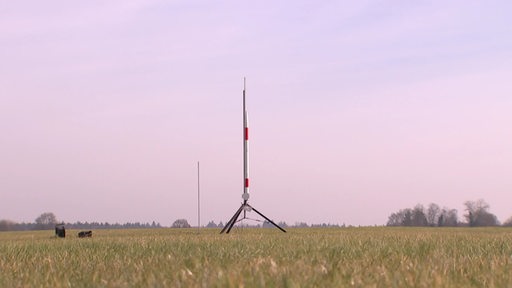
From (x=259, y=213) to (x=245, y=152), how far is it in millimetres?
3167

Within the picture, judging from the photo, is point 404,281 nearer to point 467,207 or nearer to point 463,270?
point 463,270

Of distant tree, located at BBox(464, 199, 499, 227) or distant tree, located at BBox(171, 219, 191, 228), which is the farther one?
distant tree, located at BBox(464, 199, 499, 227)

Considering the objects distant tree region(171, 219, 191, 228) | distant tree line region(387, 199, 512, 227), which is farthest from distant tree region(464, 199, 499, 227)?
distant tree region(171, 219, 191, 228)

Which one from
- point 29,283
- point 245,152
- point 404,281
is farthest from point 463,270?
point 245,152

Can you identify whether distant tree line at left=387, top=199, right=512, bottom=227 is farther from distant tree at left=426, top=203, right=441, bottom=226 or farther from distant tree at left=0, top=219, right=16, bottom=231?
distant tree at left=0, top=219, right=16, bottom=231

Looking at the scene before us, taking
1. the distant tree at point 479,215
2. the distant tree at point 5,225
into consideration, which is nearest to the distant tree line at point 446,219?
the distant tree at point 479,215

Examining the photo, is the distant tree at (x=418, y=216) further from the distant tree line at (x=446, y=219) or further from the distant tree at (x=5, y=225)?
the distant tree at (x=5, y=225)

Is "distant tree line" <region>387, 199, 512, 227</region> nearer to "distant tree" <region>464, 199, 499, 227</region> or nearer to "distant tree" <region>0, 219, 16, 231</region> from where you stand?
"distant tree" <region>464, 199, 499, 227</region>

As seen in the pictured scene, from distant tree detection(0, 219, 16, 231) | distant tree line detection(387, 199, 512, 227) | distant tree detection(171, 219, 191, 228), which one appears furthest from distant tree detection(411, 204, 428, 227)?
distant tree detection(0, 219, 16, 231)

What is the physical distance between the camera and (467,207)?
131125mm

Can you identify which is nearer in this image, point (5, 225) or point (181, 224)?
point (181, 224)

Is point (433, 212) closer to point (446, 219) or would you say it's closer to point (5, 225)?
point (446, 219)

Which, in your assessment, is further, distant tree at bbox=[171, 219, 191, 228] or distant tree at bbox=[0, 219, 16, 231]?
distant tree at bbox=[0, 219, 16, 231]

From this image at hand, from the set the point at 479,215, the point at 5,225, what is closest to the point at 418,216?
the point at 479,215
